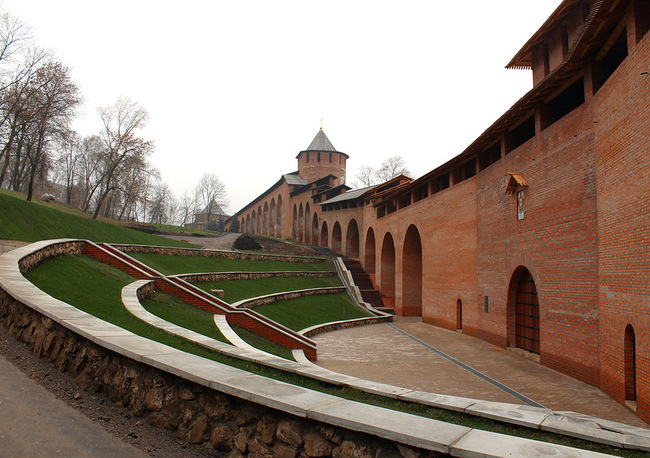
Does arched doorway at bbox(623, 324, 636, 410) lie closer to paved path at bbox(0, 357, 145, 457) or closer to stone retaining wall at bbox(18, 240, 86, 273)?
paved path at bbox(0, 357, 145, 457)

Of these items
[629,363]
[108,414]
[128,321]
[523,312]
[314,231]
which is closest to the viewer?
[108,414]

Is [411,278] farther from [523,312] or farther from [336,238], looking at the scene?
[336,238]

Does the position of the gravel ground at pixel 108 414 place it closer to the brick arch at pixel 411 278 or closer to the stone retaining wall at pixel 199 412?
the stone retaining wall at pixel 199 412

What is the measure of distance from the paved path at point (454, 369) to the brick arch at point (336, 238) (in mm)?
19180

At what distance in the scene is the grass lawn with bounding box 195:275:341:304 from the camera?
15.6 meters

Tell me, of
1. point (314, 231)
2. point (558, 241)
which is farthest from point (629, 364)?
point (314, 231)

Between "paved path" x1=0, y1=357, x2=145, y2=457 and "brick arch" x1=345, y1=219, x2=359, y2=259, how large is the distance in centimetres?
2975

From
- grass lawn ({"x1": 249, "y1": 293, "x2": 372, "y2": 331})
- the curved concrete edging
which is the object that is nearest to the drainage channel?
grass lawn ({"x1": 249, "y1": 293, "x2": 372, "y2": 331})

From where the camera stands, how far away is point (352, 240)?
33531 mm

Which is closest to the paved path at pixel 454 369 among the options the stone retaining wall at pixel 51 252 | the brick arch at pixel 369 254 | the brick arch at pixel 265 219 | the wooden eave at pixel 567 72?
the wooden eave at pixel 567 72

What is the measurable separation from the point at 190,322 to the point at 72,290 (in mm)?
2267

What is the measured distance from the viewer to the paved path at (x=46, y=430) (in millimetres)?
2834

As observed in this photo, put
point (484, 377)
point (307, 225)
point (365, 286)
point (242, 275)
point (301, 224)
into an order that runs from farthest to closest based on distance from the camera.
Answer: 1. point (301, 224)
2. point (307, 225)
3. point (365, 286)
4. point (242, 275)
5. point (484, 377)

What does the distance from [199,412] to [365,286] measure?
957 inches
